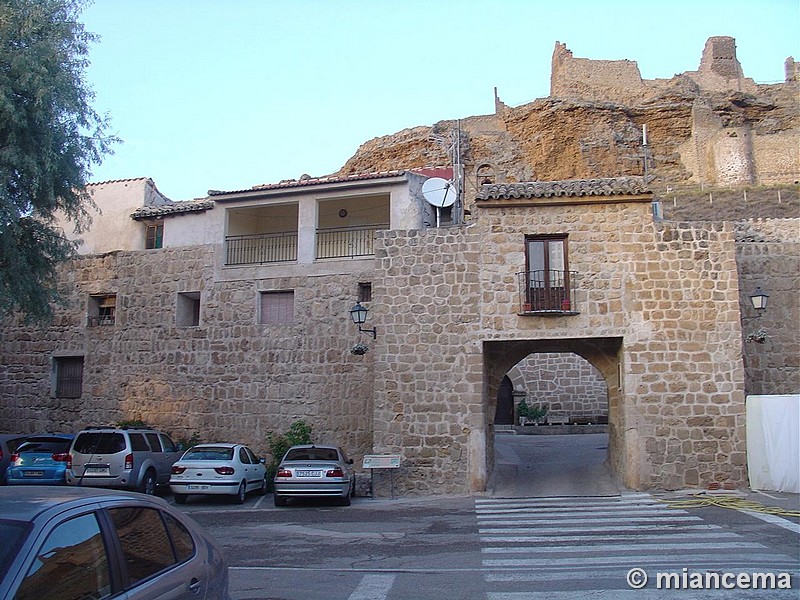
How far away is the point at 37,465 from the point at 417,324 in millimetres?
8603

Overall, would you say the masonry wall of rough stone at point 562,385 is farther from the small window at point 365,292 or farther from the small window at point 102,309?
the small window at point 102,309

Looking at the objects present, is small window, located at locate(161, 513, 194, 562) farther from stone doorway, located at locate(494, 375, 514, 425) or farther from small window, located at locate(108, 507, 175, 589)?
stone doorway, located at locate(494, 375, 514, 425)

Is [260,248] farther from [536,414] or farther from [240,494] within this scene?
[536,414]

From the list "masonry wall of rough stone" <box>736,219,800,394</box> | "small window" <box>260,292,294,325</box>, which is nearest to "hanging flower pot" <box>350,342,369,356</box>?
A: "small window" <box>260,292,294,325</box>

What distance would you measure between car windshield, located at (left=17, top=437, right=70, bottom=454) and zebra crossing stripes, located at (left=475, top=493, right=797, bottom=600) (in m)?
8.99

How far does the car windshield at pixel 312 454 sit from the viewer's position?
14688 mm

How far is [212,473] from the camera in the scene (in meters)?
14.6

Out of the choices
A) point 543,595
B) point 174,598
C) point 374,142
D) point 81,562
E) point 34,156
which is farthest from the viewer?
point 374,142

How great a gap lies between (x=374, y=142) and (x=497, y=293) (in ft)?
105

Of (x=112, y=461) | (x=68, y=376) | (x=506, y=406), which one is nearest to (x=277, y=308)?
(x=112, y=461)

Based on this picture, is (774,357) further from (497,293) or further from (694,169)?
(694,169)

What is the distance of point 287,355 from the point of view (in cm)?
1936

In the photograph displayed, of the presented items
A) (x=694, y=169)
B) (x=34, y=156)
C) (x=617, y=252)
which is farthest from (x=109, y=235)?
(x=694, y=169)

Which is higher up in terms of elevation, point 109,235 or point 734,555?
point 109,235
